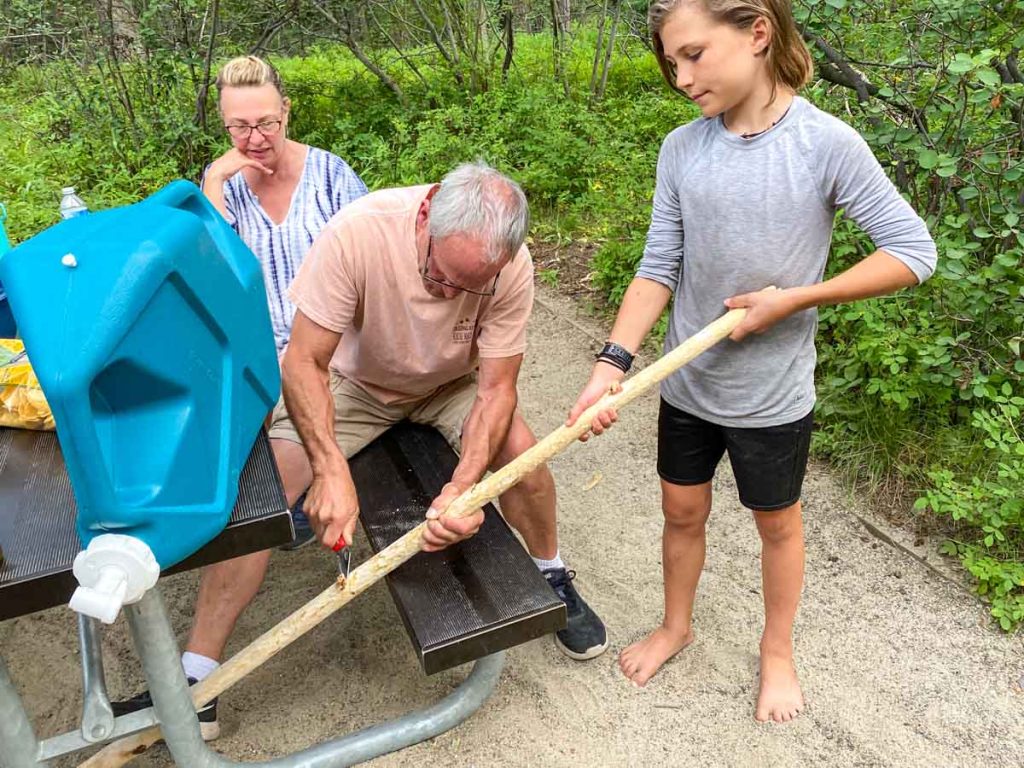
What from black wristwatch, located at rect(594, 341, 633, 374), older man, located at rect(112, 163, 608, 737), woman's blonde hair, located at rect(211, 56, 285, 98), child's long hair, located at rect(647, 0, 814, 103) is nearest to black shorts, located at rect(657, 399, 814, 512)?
black wristwatch, located at rect(594, 341, 633, 374)

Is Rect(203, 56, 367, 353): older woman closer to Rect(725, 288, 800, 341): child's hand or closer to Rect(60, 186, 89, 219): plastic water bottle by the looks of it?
Rect(60, 186, 89, 219): plastic water bottle

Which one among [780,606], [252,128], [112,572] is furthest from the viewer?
[252,128]

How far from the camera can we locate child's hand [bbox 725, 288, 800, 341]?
178 cm

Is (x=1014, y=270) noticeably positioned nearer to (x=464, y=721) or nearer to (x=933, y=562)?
(x=933, y=562)

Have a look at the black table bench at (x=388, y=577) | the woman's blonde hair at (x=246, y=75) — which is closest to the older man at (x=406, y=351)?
the black table bench at (x=388, y=577)

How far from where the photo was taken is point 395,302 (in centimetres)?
228

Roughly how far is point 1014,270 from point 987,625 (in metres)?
1.23

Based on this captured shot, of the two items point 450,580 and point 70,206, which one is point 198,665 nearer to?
point 450,580

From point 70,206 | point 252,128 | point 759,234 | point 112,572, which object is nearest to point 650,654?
point 759,234

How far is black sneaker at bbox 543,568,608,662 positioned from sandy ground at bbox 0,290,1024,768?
4 centimetres

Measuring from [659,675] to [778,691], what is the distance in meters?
0.32

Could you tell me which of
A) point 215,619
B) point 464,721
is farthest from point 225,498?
point 464,721

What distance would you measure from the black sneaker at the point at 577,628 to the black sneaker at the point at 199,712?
3.10 ft

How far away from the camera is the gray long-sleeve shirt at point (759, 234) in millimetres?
1731
